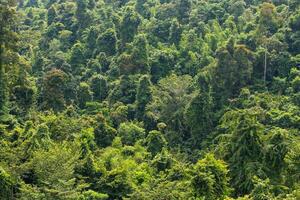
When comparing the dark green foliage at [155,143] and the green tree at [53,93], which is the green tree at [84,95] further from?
the dark green foliage at [155,143]

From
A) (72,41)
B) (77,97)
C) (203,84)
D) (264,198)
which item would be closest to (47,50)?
(72,41)

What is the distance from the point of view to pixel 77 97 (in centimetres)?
4397

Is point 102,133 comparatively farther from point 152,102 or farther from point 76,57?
point 76,57

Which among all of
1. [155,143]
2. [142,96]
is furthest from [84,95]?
[155,143]

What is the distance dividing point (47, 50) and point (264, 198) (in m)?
36.7

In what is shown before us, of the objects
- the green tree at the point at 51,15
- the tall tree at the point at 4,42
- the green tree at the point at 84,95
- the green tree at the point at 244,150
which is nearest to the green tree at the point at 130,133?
the green tree at the point at 84,95

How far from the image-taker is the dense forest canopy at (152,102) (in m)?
24.9

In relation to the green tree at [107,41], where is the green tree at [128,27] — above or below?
above

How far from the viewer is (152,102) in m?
42.1

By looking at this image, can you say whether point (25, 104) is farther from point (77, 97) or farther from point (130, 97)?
point (130, 97)

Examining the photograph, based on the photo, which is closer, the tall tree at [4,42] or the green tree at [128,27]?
the tall tree at [4,42]

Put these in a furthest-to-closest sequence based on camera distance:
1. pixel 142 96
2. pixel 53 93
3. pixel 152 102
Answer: pixel 142 96, pixel 152 102, pixel 53 93

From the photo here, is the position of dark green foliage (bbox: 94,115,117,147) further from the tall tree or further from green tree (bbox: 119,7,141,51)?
green tree (bbox: 119,7,141,51)

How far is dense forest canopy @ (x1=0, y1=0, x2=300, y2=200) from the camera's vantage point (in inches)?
982
